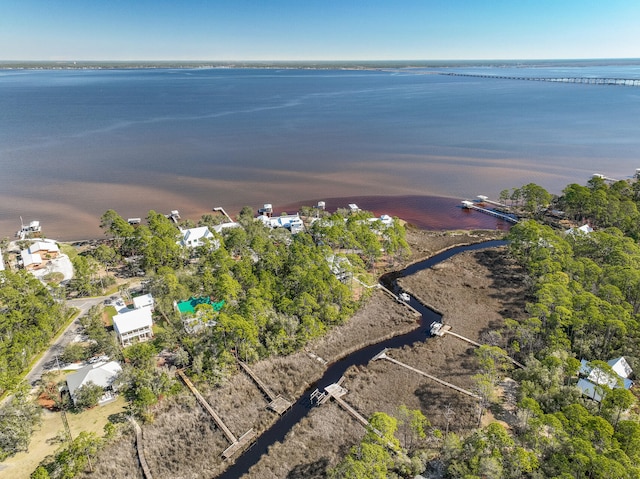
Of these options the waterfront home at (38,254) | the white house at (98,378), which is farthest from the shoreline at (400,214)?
the white house at (98,378)

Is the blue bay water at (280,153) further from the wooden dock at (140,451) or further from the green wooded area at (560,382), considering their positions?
the wooden dock at (140,451)

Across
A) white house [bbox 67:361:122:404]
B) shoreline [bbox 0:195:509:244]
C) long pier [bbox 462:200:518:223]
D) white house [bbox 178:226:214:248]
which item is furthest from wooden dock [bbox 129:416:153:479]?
long pier [bbox 462:200:518:223]

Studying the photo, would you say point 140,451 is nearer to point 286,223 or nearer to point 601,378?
point 601,378

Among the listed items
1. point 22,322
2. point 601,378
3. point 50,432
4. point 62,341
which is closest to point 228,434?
point 50,432

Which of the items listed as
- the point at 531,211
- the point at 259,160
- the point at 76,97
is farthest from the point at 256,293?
the point at 76,97

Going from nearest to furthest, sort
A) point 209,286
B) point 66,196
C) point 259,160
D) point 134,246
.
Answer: point 209,286 < point 134,246 < point 66,196 < point 259,160

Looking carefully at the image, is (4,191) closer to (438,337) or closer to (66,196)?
(66,196)
